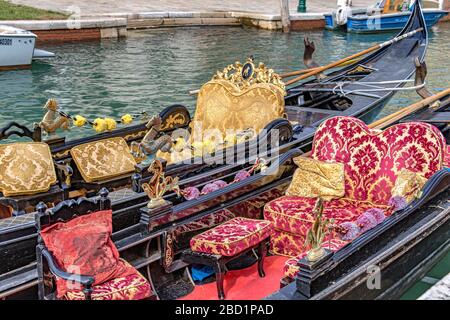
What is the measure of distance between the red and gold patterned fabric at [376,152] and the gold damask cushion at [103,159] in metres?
1.28

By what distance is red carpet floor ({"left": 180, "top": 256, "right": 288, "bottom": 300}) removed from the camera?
2.85 meters

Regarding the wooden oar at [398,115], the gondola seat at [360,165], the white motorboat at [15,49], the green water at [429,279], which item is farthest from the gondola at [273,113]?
the white motorboat at [15,49]

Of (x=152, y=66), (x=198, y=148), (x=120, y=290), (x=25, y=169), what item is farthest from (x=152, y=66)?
(x=120, y=290)

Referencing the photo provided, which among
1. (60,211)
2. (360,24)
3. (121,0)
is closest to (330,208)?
(60,211)

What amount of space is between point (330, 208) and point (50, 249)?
4.91 feet

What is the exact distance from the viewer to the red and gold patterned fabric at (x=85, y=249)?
240 centimetres

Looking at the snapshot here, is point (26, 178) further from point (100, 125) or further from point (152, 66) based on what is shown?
point (152, 66)

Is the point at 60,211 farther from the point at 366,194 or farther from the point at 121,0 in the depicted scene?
the point at 121,0

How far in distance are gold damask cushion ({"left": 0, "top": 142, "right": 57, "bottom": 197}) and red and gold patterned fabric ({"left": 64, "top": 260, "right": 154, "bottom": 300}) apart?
132 cm

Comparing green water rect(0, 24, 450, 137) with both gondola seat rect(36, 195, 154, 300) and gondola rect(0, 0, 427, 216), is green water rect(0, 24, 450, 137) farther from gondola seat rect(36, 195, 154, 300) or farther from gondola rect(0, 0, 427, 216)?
gondola seat rect(36, 195, 154, 300)

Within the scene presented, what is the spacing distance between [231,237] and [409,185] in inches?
36.7

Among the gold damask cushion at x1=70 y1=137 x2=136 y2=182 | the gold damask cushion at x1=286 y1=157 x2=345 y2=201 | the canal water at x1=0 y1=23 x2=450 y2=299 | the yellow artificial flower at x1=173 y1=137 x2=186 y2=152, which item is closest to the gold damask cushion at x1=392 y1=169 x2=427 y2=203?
the gold damask cushion at x1=286 y1=157 x2=345 y2=201

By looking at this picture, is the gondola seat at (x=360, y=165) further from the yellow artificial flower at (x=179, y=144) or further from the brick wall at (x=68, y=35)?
the brick wall at (x=68, y=35)
